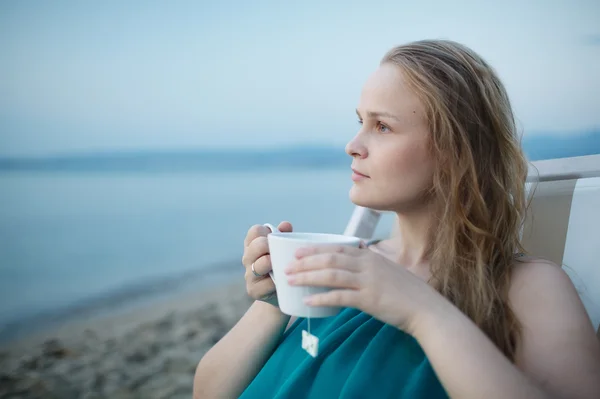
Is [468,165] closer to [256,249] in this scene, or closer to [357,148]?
[357,148]

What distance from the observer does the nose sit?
0.87 m

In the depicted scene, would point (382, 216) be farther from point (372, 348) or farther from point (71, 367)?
point (71, 367)

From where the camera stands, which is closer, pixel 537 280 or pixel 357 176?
pixel 537 280

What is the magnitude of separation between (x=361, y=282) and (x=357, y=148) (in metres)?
0.31

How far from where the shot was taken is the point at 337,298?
2.05 feet

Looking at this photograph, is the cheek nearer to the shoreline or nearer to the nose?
the nose

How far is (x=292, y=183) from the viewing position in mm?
3695

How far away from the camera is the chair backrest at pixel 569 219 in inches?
40.4

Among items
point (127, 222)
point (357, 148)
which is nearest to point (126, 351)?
point (127, 222)

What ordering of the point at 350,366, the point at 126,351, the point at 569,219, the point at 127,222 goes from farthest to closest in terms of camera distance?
the point at 127,222
the point at 126,351
the point at 569,219
the point at 350,366

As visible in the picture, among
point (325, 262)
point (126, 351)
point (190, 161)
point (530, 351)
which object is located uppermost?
point (325, 262)

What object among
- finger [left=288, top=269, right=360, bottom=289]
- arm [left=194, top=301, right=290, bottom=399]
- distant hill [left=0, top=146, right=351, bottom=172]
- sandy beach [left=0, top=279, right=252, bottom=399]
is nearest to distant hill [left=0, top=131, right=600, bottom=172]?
distant hill [left=0, top=146, right=351, bottom=172]

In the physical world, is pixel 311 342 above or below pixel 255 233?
below

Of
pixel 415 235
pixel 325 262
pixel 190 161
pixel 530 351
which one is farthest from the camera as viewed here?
pixel 190 161
